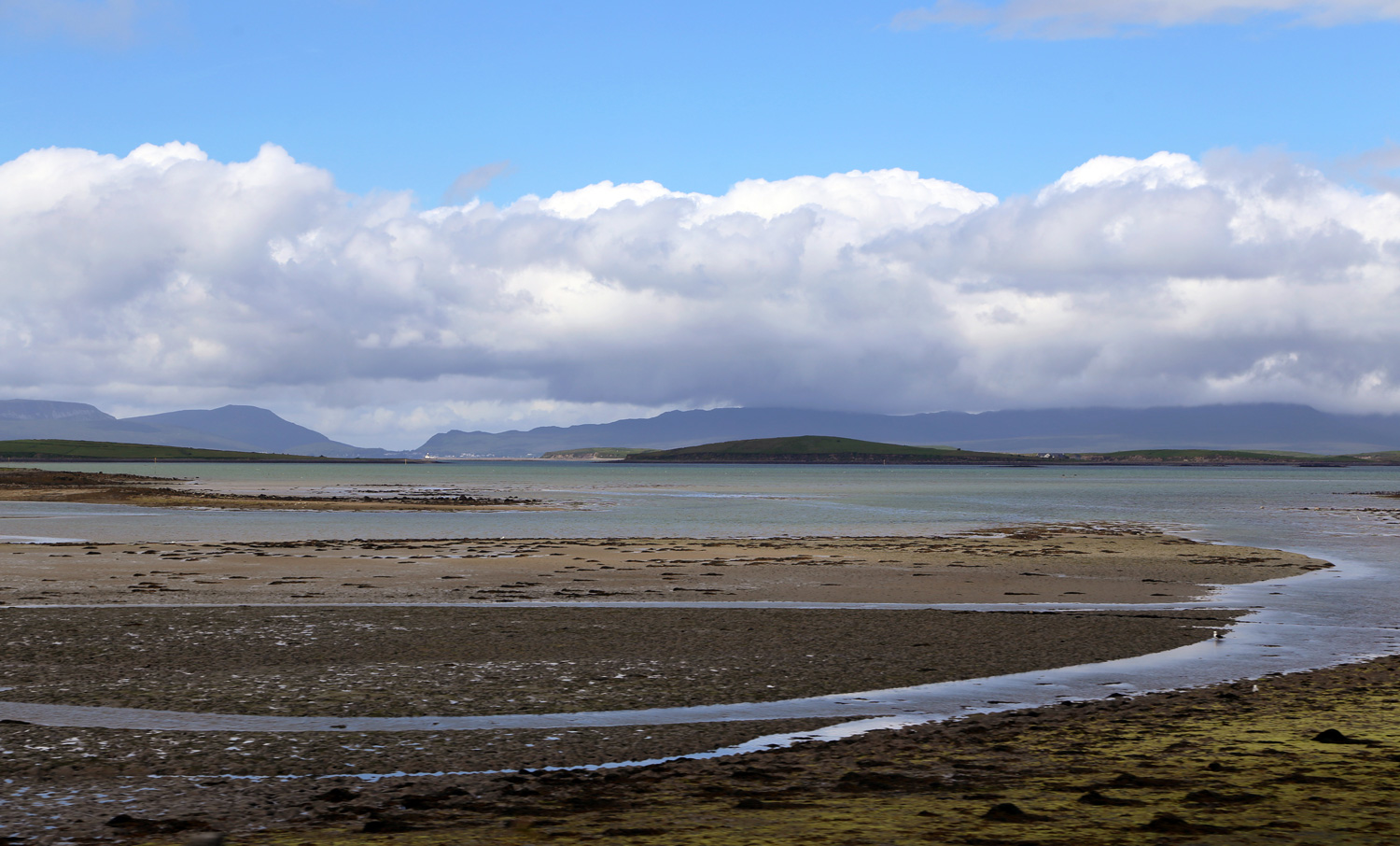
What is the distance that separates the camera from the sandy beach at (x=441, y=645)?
1165 cm

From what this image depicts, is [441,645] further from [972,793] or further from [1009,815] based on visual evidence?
[1009,815]

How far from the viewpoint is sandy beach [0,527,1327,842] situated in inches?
459

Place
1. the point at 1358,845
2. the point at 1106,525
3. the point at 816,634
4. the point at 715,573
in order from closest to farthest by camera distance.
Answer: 1. the point at 1358,845
2. the point at 816,634
3. the point at 715,573
4. the point at 1106,525

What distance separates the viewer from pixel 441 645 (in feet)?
66.2

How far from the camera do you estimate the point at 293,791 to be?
10.9 m

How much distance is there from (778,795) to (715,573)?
2445 centimetres

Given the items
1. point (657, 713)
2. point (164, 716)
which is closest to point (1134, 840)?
point (657, 713)

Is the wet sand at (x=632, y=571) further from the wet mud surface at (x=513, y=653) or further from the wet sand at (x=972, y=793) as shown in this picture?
the wet sand at (x=972, y=793)

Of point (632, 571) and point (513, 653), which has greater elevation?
point (513, 653)

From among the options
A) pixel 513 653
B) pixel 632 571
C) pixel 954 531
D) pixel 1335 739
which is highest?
pixel 1335 739

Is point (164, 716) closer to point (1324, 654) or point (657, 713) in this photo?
point (657, 713)

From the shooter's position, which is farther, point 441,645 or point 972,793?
point 441,645

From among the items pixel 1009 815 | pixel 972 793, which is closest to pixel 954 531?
pixel 972 793

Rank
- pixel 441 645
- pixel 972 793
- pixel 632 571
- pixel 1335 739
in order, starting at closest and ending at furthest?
pixel 972 793 → pixel 1335 739 → pixel 441 645 → pixel 632 571
